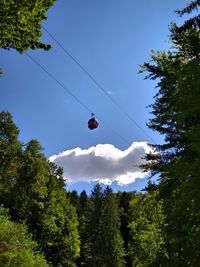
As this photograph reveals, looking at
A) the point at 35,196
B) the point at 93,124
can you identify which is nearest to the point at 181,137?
the point at 93,124

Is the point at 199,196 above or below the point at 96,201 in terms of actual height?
below

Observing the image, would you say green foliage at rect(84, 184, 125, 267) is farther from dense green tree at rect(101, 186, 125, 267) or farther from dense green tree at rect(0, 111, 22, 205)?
dense green tree at rect(0, 111, 22, 205)

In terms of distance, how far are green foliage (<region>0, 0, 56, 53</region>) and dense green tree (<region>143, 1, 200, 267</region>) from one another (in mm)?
5390

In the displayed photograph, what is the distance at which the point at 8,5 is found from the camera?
52.0 feet

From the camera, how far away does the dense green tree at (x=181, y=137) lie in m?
15.0

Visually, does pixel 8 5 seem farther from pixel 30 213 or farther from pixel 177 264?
pixel 30 213

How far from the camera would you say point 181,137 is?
23688 millimetres

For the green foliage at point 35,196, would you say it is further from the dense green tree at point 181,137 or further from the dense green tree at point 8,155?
the dense green tree at point 181,137

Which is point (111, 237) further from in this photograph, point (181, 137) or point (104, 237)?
point (181, 137)

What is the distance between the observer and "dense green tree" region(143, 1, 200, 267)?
589 inches

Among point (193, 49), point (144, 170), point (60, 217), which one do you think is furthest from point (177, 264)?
point (60, 217)

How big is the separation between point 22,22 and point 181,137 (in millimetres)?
11051

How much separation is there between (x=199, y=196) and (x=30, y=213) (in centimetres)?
3973

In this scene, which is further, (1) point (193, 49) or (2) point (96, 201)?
(2) point (96, 201)
